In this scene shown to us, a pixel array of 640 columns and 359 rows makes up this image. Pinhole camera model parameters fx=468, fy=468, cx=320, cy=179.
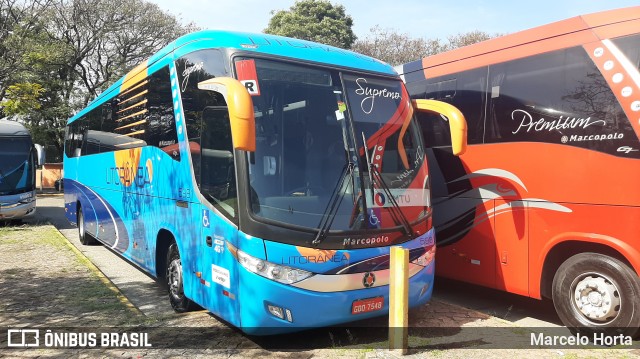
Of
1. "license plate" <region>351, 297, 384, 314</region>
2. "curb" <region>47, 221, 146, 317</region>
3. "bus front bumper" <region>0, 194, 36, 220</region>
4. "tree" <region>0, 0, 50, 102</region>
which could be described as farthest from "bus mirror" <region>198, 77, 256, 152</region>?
"tree" <region>0, 0, 50, 102</region>

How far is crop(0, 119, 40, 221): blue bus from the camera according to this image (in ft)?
46.4

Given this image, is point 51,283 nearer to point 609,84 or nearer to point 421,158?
point 421,158

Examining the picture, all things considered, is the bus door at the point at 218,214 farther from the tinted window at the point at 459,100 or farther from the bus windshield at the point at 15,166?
the bus windshield at the point at 15,166

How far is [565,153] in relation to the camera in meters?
5.23

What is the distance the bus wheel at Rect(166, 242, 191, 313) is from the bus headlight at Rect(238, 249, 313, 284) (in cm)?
190

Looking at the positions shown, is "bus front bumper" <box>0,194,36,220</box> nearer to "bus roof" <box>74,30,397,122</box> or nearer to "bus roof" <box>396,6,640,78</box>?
"bus roof" <box>74,30,397,122</box>

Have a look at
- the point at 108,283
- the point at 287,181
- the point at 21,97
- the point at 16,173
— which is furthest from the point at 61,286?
the point at 21,97

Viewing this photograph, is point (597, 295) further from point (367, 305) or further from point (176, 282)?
point (176, 282)

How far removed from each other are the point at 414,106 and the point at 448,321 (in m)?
2.68

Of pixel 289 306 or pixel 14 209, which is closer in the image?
pixel 289 306

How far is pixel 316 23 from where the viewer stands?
100ft

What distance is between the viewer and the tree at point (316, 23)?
99.1 feet

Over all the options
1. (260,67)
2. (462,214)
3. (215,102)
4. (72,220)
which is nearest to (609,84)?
(462,214)

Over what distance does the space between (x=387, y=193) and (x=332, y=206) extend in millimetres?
679
